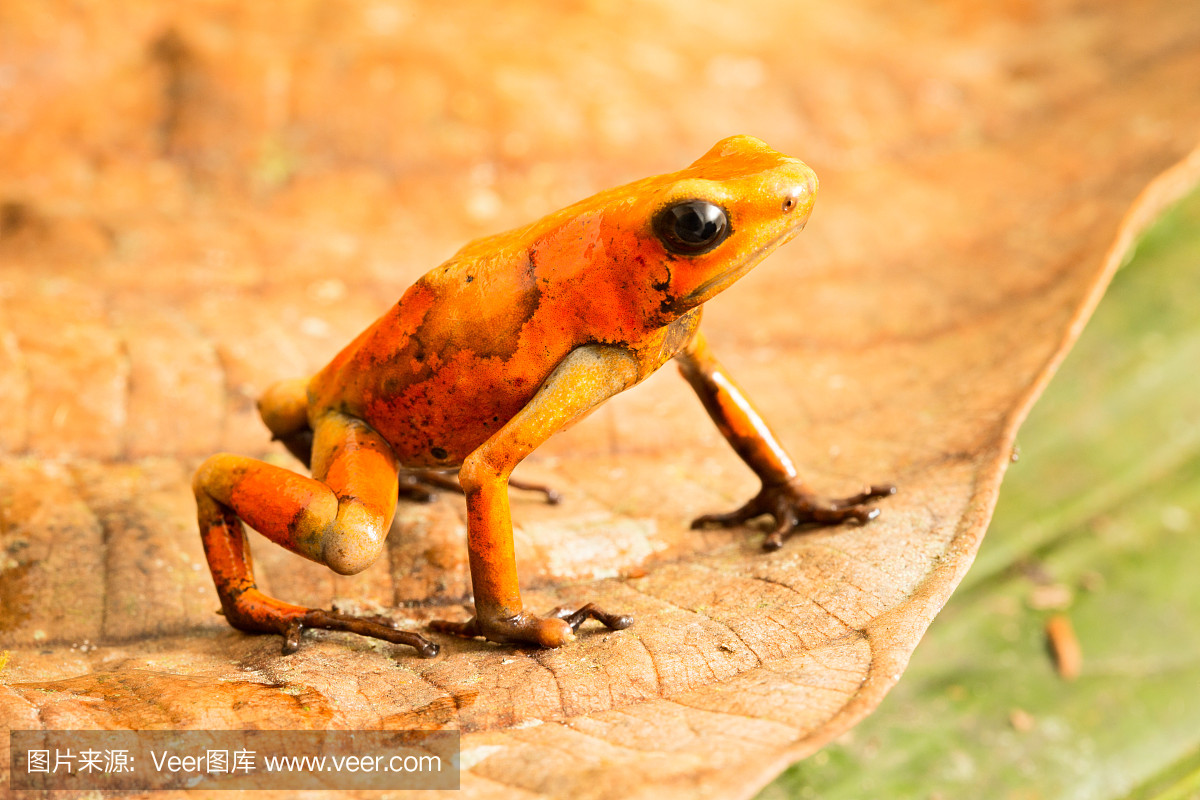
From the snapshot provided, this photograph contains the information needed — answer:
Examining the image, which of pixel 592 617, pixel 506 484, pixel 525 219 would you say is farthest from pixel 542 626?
pixel 525 219

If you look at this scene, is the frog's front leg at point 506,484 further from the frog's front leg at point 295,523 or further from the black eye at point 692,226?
the black eye at point 692,226

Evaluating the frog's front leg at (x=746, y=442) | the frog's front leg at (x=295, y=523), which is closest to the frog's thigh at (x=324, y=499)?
the frog's front leg at (x=295, y=523)

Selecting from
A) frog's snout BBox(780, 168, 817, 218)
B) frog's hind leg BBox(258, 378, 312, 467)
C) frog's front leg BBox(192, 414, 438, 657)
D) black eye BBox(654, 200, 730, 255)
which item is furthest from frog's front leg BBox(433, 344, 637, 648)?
frog's hind leg BBox(258, 378, 312, 467)

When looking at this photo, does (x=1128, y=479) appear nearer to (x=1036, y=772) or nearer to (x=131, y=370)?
(x=1036, y=772)

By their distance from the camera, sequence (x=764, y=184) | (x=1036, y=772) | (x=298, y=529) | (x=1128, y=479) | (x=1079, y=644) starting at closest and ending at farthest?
(x=764, y=184)
(x=298, y=529)
(x=1036, y=772)
(x=1079, y=644)
(x=1128, y=479)

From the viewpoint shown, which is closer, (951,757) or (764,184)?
Result: (764,184)

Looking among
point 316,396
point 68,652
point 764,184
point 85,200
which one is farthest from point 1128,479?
point 85,200

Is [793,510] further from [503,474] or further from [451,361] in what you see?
[451,361]
